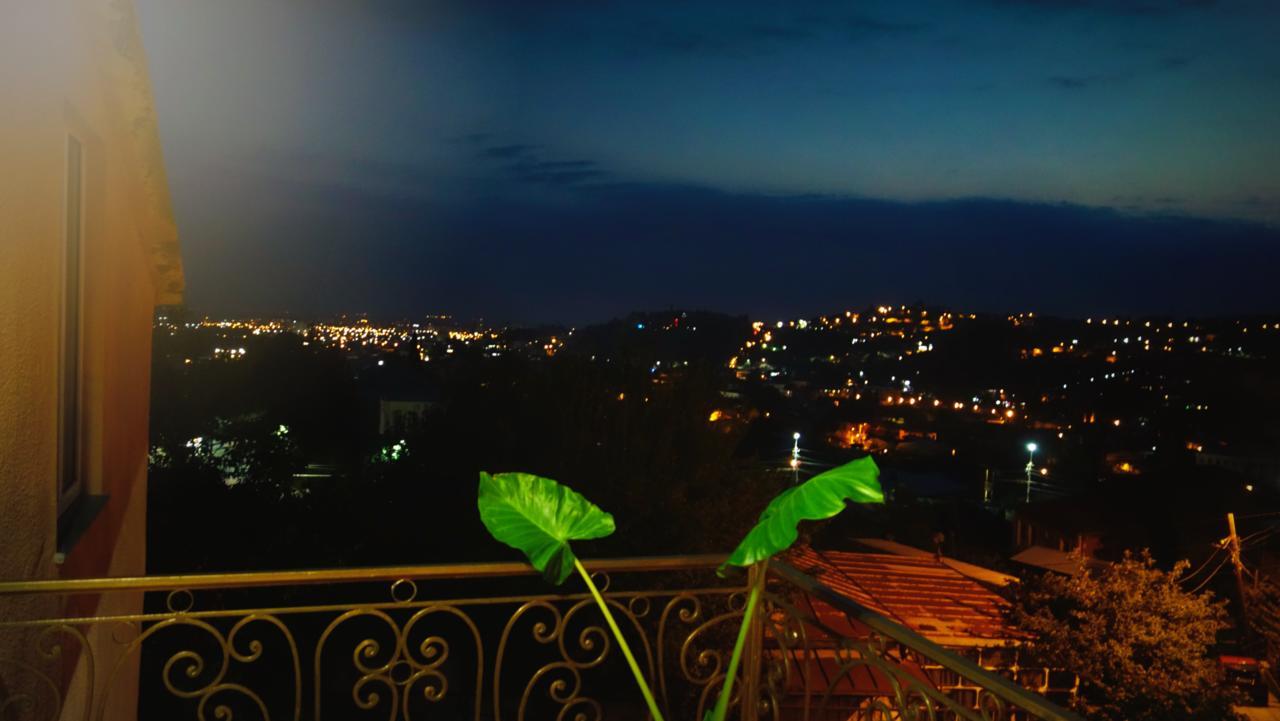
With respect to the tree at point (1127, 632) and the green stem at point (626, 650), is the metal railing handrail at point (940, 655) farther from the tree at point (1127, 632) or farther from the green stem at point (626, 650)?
the tree at point (1127, 632)

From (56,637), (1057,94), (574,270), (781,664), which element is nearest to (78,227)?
(56,637)

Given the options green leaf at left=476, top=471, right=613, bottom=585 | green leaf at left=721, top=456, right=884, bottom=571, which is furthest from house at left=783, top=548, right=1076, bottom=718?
green leaf at left=721, top=456, right=884, bottom=571

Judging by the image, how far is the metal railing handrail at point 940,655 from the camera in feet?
6.15

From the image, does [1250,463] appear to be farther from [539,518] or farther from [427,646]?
[427,646]

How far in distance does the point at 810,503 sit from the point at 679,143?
116 feet

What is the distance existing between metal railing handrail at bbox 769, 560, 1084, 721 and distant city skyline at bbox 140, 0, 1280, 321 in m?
3.61

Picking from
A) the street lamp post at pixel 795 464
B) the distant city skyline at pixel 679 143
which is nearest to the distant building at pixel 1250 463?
the distant city skyline at pixel 679 143

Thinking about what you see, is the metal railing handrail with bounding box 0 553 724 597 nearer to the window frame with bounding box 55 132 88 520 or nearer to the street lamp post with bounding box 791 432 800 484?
the window frame with bounding box 55 132 88 520

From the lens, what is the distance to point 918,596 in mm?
Result: 9742

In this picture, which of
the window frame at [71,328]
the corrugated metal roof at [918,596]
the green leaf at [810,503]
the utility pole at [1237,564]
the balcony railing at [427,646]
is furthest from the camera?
the utility pole at [1237,564]

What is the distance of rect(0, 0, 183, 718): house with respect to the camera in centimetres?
249

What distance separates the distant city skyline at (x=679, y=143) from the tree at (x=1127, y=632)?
981 cm

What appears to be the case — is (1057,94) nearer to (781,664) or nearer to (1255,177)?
(1255,177)

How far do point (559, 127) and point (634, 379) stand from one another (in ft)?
99.8
